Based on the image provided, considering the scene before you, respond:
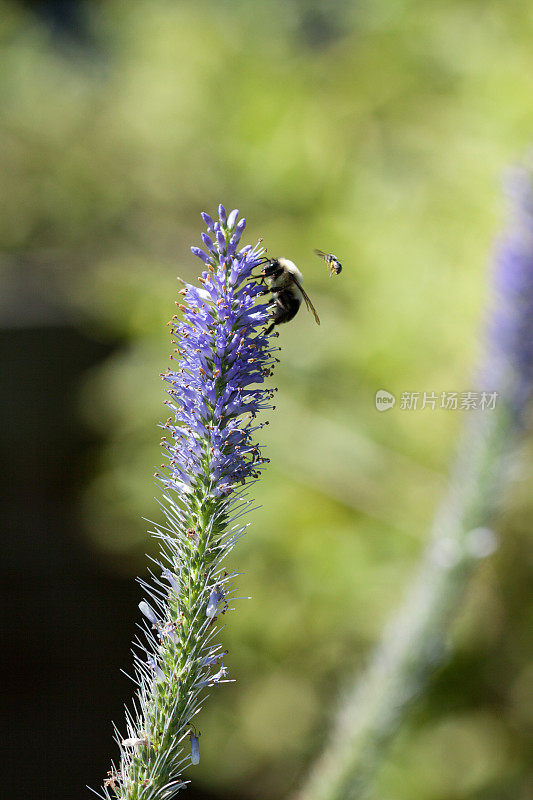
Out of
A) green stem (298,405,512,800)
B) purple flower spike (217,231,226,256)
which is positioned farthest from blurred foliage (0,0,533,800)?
purple flower spike (217,231,226,256)

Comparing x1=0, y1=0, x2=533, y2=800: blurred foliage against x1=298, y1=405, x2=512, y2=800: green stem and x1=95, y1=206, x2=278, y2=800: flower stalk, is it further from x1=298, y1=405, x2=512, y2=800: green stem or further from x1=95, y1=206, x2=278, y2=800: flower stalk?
x1=95, y1=206, x2=278, y2=800: flower stalk

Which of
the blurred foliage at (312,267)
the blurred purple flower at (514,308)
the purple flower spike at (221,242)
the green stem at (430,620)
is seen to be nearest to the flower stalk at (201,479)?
the purple flower spike at (221,242)

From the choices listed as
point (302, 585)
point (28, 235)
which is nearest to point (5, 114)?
point (28, 235)

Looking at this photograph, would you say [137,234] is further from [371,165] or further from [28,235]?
[371,165]

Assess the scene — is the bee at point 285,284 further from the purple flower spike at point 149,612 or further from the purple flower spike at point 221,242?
the purple flower spike at point 149,612

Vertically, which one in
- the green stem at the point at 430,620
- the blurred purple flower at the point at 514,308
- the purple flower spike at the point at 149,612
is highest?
the blurred purple flower at the point at 514,308

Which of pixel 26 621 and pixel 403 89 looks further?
pixel 26 621
